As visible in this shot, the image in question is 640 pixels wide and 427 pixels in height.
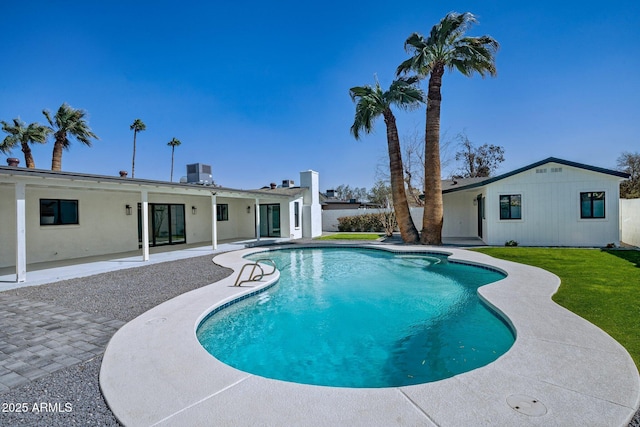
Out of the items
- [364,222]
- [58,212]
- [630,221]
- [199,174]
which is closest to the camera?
[58,212]

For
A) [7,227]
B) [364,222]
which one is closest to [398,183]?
[364,222]

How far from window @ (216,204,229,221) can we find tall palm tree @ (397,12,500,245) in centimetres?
1255

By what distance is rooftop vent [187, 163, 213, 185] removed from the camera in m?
20.4

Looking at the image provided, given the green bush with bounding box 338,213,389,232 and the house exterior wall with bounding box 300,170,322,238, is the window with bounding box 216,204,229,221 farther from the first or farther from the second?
the green bush with bounding box 338,213,389,232

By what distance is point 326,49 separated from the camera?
1695cm

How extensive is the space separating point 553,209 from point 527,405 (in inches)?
601

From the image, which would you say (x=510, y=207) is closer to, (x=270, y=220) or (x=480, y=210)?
(x=480, y=210)

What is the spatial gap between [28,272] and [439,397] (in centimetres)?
1228

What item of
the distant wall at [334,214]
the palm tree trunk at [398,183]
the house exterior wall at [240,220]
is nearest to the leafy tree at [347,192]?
the distant wall at [334,214]

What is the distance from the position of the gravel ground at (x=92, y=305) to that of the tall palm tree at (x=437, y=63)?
11086 millimetres

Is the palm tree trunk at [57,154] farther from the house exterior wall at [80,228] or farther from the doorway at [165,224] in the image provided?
the house exterior wall at [80,228]

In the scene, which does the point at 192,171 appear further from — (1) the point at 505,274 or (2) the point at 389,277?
(1) the point at 505,274

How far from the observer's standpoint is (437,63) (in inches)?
612

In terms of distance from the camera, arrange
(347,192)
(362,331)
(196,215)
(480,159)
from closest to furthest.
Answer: (362,331) → (196,215) → (480,159) → (347,192)
